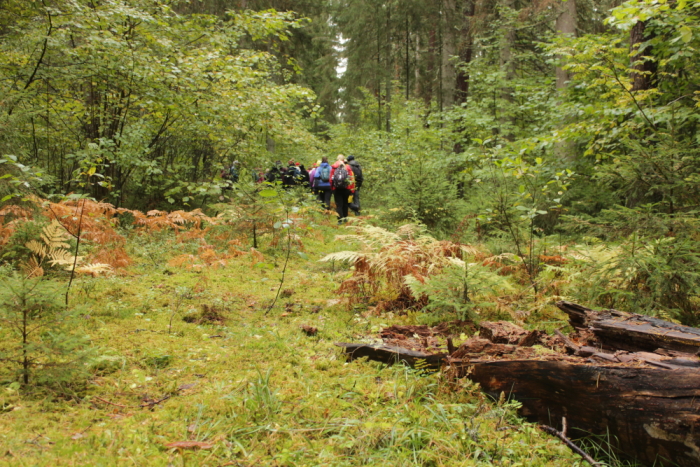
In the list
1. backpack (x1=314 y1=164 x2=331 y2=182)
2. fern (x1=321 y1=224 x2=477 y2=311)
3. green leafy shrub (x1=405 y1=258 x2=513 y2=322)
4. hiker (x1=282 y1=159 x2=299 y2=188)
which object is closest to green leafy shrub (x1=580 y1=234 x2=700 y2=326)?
green leafy shrub (x1=405 y1=258 x2=513 y2=322)

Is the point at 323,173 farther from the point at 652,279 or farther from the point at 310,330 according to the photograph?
the point at 652,279

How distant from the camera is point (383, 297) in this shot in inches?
205

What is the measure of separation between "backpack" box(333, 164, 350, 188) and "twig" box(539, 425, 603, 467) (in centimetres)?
1001

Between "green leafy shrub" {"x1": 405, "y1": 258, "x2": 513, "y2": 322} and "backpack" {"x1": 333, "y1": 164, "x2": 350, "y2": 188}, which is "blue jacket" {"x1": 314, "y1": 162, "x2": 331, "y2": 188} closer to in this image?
"backpack" {"x1": 333, "y1": 164, "x2": 350, "y2": 188}

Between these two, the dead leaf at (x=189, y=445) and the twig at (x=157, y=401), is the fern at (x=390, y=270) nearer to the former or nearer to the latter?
the twig at (x=157, y=401)

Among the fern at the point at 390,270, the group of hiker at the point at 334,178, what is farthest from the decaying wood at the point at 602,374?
the group of hiker at the point at 334,178

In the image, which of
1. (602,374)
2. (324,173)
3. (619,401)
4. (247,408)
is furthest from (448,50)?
(247,408)

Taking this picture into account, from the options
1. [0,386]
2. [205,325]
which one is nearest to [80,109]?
[205,325]

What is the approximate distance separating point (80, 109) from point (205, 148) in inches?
148

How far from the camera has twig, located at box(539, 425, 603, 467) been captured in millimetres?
2123

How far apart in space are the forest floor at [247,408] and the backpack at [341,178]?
7.98 meters

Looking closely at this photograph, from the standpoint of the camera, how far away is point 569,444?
7.50ft

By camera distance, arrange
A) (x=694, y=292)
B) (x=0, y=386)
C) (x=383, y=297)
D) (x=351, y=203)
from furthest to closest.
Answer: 1. (x=351, y=203)
2. (x=383, y=297)
3. (x=694, y=292)
4. (x=0, y=386)

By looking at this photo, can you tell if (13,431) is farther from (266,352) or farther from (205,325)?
(205,325)
